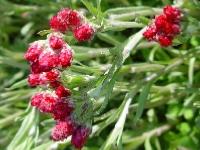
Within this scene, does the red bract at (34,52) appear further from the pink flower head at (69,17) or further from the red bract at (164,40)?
the red bract at (164,40)

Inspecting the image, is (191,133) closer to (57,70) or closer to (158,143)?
(158,143)

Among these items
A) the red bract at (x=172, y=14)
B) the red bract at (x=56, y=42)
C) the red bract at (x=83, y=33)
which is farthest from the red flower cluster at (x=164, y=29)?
the red bract at (x=56, y=42)

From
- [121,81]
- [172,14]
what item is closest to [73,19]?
[172,14]

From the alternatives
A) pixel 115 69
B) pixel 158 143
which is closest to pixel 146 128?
pixel 158 143

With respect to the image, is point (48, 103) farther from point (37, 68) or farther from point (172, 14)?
point (172, 14)

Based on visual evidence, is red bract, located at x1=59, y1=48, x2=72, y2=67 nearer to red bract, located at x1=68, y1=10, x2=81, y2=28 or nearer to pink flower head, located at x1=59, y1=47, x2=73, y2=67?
pink flower head, located at x1=59, y1=47, x2=73, y2=67

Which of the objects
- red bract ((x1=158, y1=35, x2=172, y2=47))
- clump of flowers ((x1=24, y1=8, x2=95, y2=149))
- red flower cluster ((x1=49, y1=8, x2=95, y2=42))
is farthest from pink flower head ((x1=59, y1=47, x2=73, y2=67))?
red bract ((x1=158, y1=35, x2=172, y2=47))
